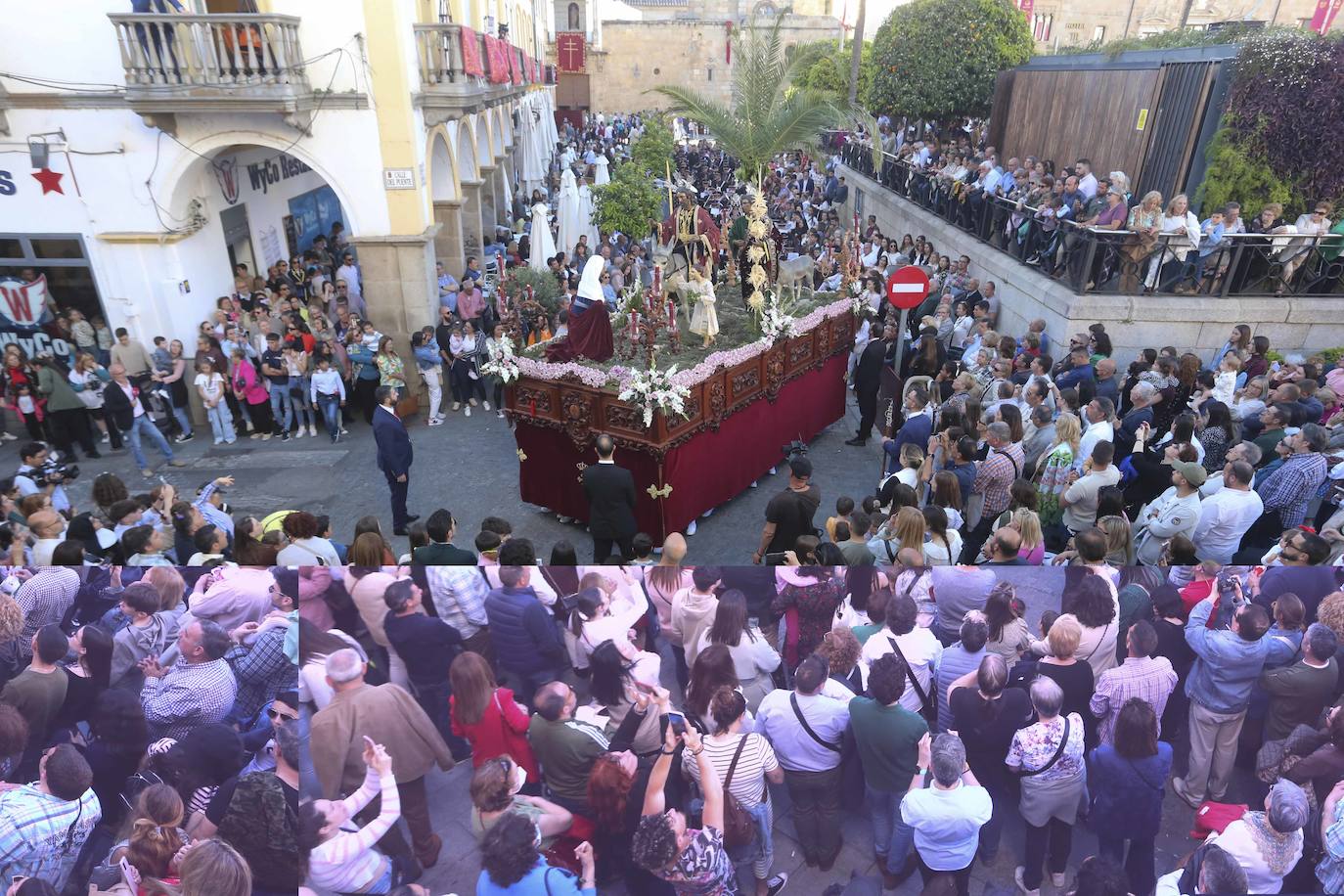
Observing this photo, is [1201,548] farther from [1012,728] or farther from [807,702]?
[807,702]

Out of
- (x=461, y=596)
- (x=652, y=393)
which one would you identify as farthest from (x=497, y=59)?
(x=461, y=596)

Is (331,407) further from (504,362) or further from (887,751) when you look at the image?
(887,751)

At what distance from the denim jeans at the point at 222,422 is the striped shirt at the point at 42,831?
8193 millimetres

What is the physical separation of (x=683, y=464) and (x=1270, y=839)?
18.4 ft

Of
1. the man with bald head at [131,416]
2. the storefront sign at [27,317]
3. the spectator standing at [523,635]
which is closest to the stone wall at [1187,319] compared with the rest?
the spectator standing at [523,635]

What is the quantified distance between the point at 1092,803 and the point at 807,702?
1.24 m

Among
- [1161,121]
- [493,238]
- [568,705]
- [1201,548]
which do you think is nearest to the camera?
[568,705]

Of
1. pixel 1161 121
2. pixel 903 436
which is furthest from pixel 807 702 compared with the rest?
pixel 1161 121

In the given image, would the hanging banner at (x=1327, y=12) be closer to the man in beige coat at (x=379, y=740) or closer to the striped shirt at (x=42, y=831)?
the man in beige coat at (x=379, y=740)

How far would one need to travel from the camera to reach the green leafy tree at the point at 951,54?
54.9 ft

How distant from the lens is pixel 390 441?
7.78 metres

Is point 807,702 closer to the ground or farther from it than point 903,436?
farther from it

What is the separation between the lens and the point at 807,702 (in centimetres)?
336

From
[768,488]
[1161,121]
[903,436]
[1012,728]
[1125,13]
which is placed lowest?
[768,488]
